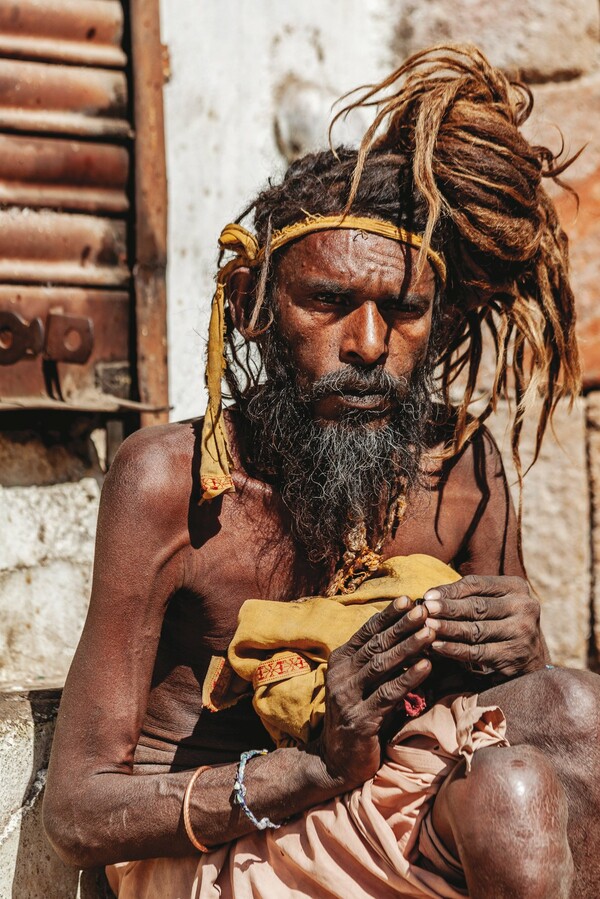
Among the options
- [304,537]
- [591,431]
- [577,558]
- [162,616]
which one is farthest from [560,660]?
[162,616]

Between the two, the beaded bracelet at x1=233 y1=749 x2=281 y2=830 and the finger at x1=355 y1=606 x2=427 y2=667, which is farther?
the beaded bracelet at x1=233 y1=749 x2=281 y2=830

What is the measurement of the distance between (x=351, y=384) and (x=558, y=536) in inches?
67.2

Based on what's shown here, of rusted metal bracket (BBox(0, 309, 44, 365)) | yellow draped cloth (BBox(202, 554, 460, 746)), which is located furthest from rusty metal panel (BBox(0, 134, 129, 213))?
yellow draped cloth (BBox(202, 554, 460, 746))

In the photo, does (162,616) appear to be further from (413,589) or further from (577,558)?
(577,558)

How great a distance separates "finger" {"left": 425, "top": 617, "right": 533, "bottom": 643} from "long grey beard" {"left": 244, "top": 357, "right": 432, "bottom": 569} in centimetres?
51

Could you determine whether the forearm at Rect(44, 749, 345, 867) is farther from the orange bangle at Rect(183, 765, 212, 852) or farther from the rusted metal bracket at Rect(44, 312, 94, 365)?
the rusted metal bracket at Rect(44, 312, 94, 365)

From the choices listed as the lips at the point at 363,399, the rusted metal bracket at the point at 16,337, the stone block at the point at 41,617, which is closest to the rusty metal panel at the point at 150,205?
Answer: the rusted metal bracket at the point at 16,337

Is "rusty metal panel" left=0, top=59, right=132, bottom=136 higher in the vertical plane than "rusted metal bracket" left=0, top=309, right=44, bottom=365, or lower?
higher

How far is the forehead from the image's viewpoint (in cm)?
254

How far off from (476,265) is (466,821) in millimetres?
1433

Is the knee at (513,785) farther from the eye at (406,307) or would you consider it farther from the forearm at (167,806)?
the eye at (406,307)

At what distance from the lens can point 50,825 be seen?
7.67 ft

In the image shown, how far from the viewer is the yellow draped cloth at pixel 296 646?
2.25 metres

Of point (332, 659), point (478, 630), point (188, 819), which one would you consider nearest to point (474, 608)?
point (478, 630)
